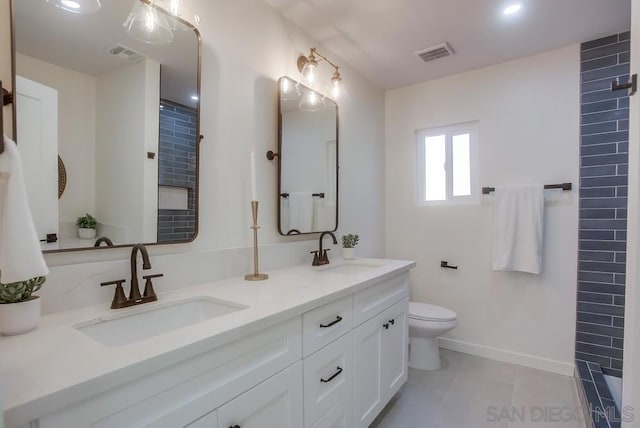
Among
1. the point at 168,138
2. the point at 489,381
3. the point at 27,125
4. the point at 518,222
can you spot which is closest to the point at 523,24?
the point at 518,222

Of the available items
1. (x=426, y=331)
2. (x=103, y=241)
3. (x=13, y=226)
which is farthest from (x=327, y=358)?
(x=426, y=331)

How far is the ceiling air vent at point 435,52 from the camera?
2.29m

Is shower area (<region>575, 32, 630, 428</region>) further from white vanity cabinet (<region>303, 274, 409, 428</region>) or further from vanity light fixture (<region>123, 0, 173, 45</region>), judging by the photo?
vanity light fixture (<region>123, 0, 173, 45</region>)

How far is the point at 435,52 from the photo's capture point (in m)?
2.37

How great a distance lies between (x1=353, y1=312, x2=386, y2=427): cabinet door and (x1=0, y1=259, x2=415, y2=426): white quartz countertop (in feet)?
1.23

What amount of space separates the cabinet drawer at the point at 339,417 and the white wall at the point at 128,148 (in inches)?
39.2

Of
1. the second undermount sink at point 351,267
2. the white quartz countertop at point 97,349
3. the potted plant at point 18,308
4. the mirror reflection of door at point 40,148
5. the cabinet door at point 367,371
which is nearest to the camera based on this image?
the white quartz countertop at point 97,349

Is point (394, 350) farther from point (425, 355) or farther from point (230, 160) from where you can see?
point (230, 160)

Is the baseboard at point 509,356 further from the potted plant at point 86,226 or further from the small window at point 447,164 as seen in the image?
the potted plant at point 86,226

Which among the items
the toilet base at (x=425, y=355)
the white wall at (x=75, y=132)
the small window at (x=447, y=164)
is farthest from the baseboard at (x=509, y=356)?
the white wall at (x=75, y=132)

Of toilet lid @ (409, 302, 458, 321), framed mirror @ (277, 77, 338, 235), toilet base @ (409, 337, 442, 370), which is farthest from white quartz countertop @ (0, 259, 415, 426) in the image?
toilet base @ (409, 337, 442, 370)

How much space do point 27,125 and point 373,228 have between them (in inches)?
95.6

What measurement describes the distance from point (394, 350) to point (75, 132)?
185cm

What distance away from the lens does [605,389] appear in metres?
1.86
